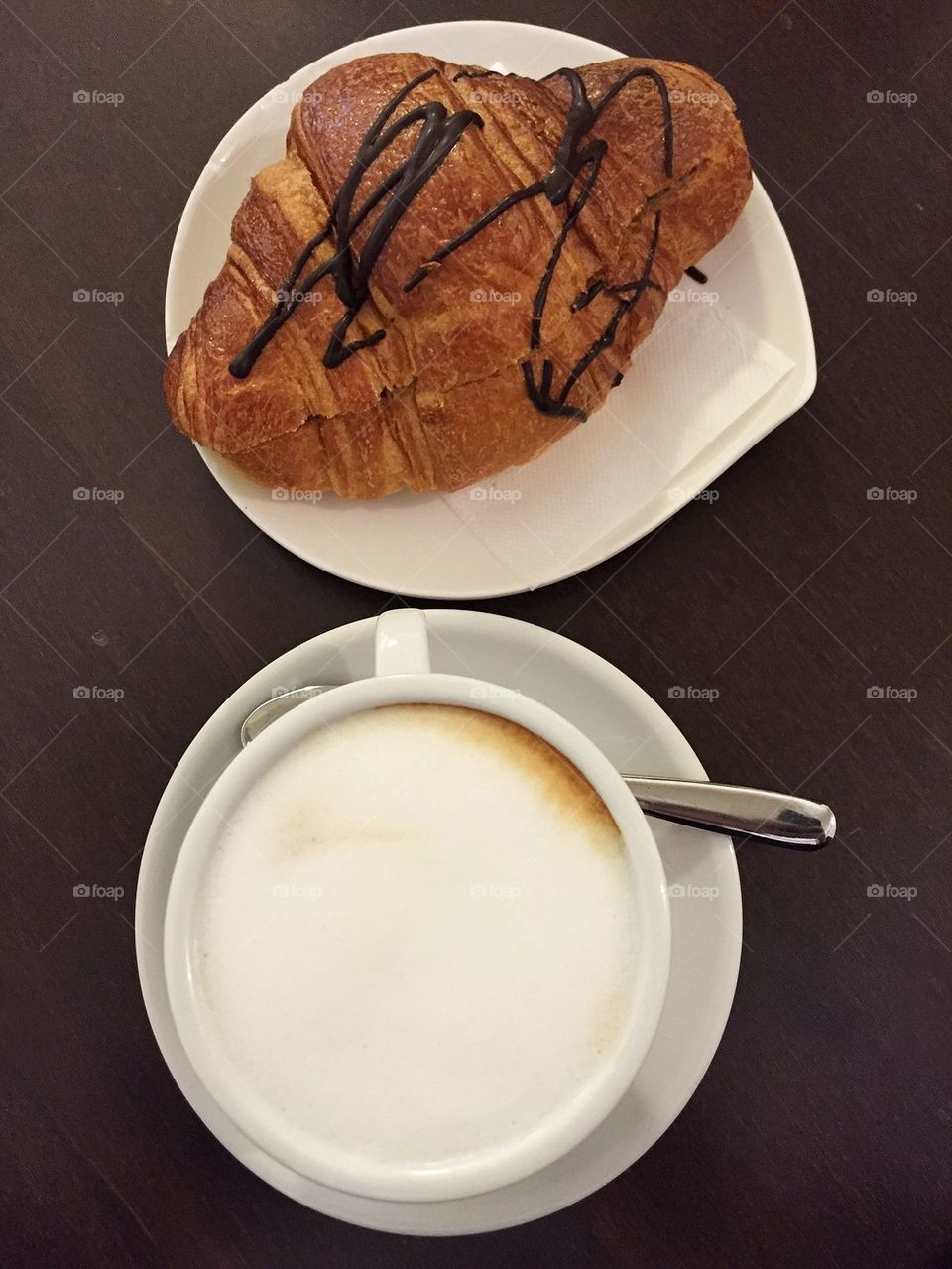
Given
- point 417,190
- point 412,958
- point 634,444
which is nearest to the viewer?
point 412,958

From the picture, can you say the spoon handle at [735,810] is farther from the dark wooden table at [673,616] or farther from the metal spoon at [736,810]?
the dark wooden table at [673,616]

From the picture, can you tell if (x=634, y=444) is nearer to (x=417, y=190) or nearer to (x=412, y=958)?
(x=417, y=190)

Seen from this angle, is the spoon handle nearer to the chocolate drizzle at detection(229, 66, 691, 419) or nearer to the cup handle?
the cup handle

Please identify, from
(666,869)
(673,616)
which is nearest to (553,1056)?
(666,869)

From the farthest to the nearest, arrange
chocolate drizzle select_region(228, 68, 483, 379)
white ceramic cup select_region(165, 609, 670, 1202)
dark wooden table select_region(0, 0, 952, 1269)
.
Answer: dark wooden table select_region(0, 0, 952, 1269)
chocolate drizzle select_region(228, 68, 483, 379)
white ceramic cup select_region(165, 609, 670, 1202)

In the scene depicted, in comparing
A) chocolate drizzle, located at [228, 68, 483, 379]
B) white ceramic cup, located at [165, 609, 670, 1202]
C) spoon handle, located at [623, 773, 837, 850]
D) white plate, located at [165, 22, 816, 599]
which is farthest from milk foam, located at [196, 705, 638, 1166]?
chocolate drizzle, located at [228, 68, 483, 379]
